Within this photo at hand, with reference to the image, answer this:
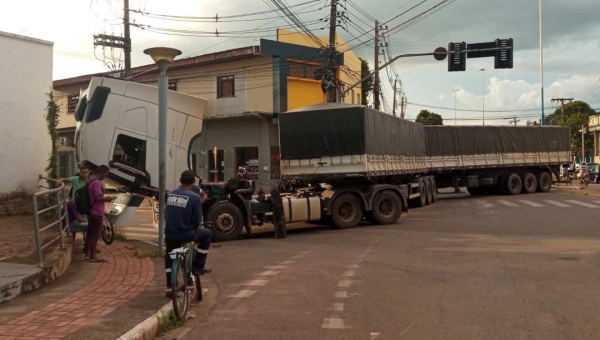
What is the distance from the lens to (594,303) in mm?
6102

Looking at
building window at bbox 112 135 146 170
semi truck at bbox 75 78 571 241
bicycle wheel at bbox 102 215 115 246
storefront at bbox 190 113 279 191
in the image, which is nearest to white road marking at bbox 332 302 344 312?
bicycle wheel at bbox 102 215 115 246

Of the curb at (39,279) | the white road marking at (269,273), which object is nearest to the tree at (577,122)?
the white road marking at (269,273)

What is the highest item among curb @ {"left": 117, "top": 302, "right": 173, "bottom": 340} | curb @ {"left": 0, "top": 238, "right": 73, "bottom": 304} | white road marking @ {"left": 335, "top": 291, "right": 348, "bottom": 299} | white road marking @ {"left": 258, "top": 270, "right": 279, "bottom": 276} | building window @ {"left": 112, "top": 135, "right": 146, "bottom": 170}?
building window @ {"left": 112, "top": 135, "right": 146, "bottom": 170}

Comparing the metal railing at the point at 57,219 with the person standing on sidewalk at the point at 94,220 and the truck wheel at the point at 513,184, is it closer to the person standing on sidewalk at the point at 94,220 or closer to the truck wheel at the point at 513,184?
the person standing on sidewalk at the point at 94,220

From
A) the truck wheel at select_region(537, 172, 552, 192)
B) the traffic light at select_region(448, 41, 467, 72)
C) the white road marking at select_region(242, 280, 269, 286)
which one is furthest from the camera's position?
the truck wheel at select_region(537, 172, 552, 192)

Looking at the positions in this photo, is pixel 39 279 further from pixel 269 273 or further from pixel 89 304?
pixel 269 273

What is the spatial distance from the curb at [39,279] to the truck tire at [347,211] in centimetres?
776

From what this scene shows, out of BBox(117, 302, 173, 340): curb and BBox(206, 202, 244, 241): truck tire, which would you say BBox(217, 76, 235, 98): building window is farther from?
BBox(117, 302, 173, 340): curb

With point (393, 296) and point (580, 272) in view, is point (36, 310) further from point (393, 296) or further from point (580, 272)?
point (580, 272)

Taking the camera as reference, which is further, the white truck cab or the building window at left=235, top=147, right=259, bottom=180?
the building window at left=235, top=147, right=259, bottom=180

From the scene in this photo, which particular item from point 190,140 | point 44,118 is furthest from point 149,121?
point 44,118

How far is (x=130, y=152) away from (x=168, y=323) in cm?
671

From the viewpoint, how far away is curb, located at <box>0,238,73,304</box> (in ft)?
19.4

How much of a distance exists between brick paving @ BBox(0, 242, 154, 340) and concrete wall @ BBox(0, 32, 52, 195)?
5.28 m
